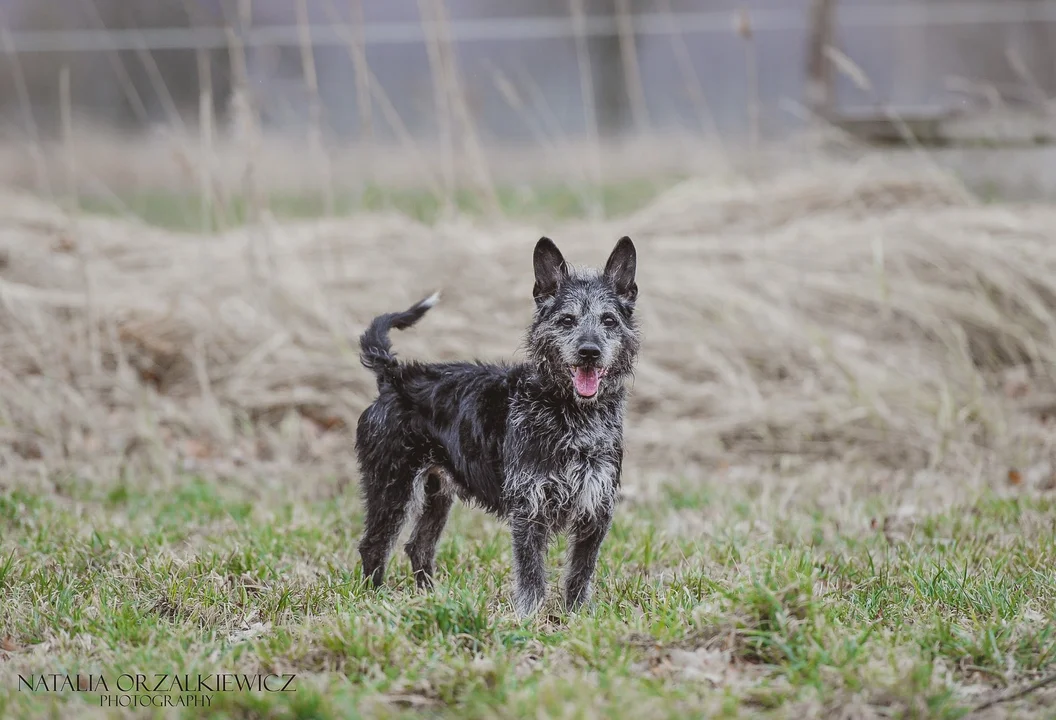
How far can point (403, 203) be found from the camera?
35.7 feet

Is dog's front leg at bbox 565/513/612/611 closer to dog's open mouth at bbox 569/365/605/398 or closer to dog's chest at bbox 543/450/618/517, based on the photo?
dog's chest at bbox 543/450/618/517

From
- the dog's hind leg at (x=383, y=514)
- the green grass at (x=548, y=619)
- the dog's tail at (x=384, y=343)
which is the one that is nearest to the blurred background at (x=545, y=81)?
the green grass at (x=548, y=619)

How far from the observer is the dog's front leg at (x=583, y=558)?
13.7 feet

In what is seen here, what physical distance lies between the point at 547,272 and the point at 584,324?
332 millimetres

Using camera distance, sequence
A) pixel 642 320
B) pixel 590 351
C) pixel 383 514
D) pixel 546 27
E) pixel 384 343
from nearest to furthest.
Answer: pixel 590 351 → pixel 383 514 → pixel 384 343 → pixel 642 320 → pixel 546 27

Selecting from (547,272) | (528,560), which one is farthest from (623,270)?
(528,560)

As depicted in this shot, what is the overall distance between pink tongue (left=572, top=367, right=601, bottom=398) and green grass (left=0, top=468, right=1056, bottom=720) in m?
0.81

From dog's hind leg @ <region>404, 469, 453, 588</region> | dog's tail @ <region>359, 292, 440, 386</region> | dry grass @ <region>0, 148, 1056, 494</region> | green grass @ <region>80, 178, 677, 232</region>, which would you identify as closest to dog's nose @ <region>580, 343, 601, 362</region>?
dog's tail @ <region>359, 292, 440, 386</region>

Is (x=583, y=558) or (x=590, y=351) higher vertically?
(x=590, y=351)

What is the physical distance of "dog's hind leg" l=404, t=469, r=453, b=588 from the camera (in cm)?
461

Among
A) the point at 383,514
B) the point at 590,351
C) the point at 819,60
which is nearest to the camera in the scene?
the point at 590,351

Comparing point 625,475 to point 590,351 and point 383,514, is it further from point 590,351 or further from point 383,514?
point 590,351

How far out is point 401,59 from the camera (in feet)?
46.0

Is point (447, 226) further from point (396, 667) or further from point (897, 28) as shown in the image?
point (897, 28)
